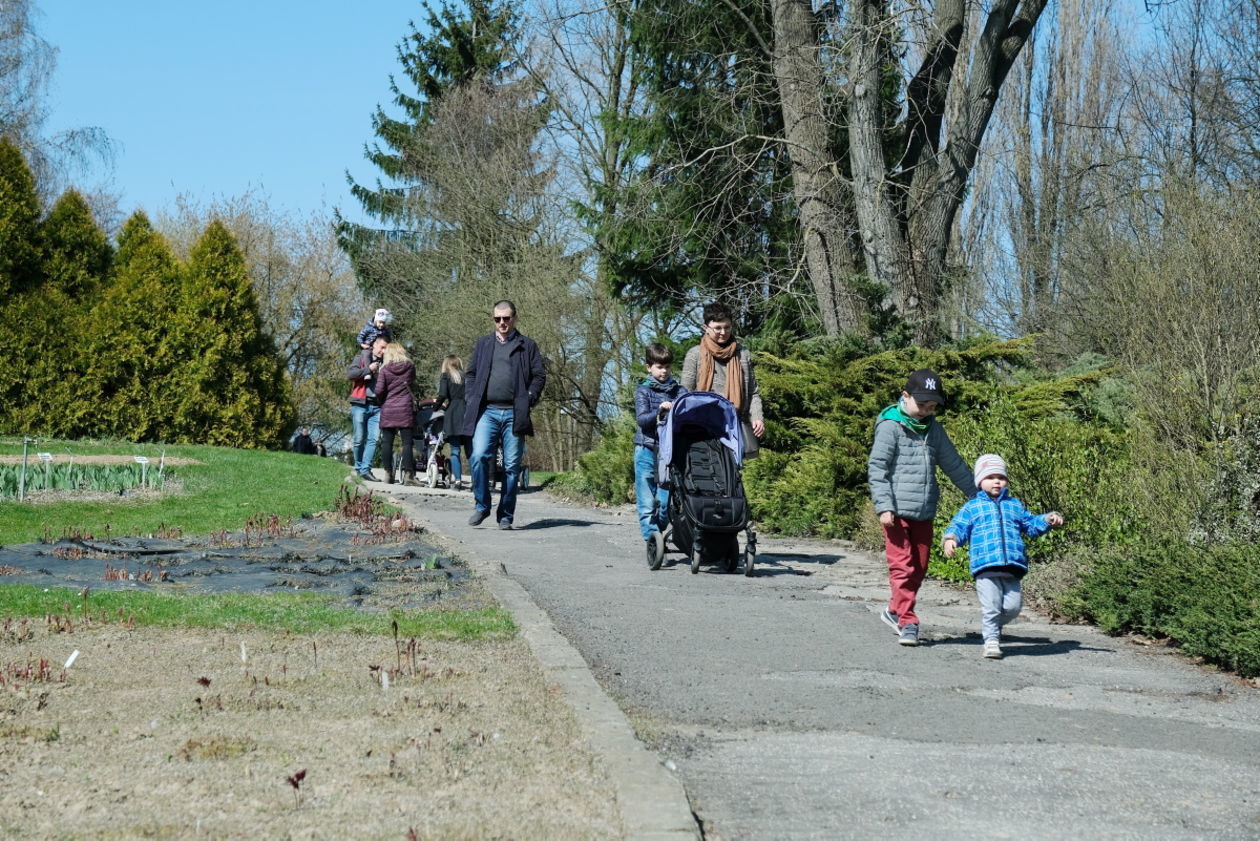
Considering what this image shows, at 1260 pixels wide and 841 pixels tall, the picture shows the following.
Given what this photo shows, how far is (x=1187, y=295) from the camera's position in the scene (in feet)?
37.6

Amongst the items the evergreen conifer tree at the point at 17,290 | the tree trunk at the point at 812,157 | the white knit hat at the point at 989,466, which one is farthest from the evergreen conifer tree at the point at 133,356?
the white knit hat at the point at 989,466

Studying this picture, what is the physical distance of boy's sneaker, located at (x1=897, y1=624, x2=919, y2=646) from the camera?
25.6ft

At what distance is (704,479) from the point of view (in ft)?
35.0

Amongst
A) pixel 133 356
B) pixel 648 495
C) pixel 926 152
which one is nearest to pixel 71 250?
pixel 133 356

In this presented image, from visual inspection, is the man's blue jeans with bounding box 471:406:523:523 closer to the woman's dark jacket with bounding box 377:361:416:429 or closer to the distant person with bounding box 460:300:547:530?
the distant person with bounding box 460:300:547:530

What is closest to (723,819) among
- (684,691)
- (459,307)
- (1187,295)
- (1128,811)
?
(1128,811)

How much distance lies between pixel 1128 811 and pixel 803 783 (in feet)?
3.49

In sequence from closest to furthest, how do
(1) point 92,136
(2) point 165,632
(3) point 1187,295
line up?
(2) point 165,632 → (3) point 1187,295 → (1) point 92,136

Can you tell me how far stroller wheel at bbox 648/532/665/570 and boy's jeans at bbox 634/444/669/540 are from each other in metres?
0.20

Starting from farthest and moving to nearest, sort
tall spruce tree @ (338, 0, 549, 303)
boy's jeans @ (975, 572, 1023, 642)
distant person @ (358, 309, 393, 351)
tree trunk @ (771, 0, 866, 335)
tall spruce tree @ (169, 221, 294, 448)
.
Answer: tall spruce tree @ (338, 0, 549, 303) < tall spruce tree @ (169, 221, 294, 448) < distant person @ (358, 309, 393, 351) < tree trunk @ (771, 0, 866, 335) < boy's jeans @ (975, 572, 1023, 642)

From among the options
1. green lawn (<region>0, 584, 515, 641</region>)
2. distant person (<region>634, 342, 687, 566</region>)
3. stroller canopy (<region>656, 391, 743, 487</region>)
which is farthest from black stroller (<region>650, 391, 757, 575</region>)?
green lawn (<region>0, 584, 515, 641</region>)

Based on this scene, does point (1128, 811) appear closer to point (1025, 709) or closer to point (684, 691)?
point (1025, 709)

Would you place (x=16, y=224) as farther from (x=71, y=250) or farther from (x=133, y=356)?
(x=133, y=356)

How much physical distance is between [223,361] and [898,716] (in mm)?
25039
